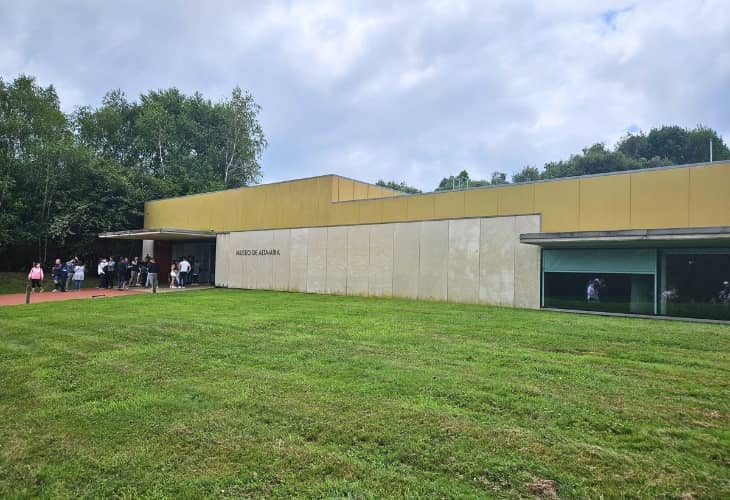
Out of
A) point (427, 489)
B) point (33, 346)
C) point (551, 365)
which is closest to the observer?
point (427, 489)

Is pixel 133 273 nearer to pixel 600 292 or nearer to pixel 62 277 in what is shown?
pixel 62 277

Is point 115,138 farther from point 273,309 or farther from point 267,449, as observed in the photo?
point 267,449

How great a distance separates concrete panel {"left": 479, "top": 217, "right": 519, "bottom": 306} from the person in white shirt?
16.2 metres

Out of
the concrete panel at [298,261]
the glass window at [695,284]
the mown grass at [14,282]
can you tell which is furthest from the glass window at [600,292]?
the mown grass at [14,282]

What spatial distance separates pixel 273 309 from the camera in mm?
14117

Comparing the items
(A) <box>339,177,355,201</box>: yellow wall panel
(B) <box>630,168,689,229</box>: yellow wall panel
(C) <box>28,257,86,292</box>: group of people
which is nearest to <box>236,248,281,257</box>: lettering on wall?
(A) <box>339,177,355,201</box>: yellow wall panel

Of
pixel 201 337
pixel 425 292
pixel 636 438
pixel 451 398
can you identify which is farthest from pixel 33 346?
pixel 425 292

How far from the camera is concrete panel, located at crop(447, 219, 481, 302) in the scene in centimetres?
1642

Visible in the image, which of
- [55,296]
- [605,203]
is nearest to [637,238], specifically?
[605,203]

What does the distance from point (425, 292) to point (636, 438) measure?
13474 millimetres

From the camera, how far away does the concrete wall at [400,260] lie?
15641 mm

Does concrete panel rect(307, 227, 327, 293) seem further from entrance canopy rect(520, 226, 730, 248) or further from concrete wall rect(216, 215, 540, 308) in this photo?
entrance canopy rect(520, 226, 730, 248)

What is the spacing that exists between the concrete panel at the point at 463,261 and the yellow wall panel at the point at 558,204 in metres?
2.30

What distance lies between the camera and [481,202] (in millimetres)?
16500
